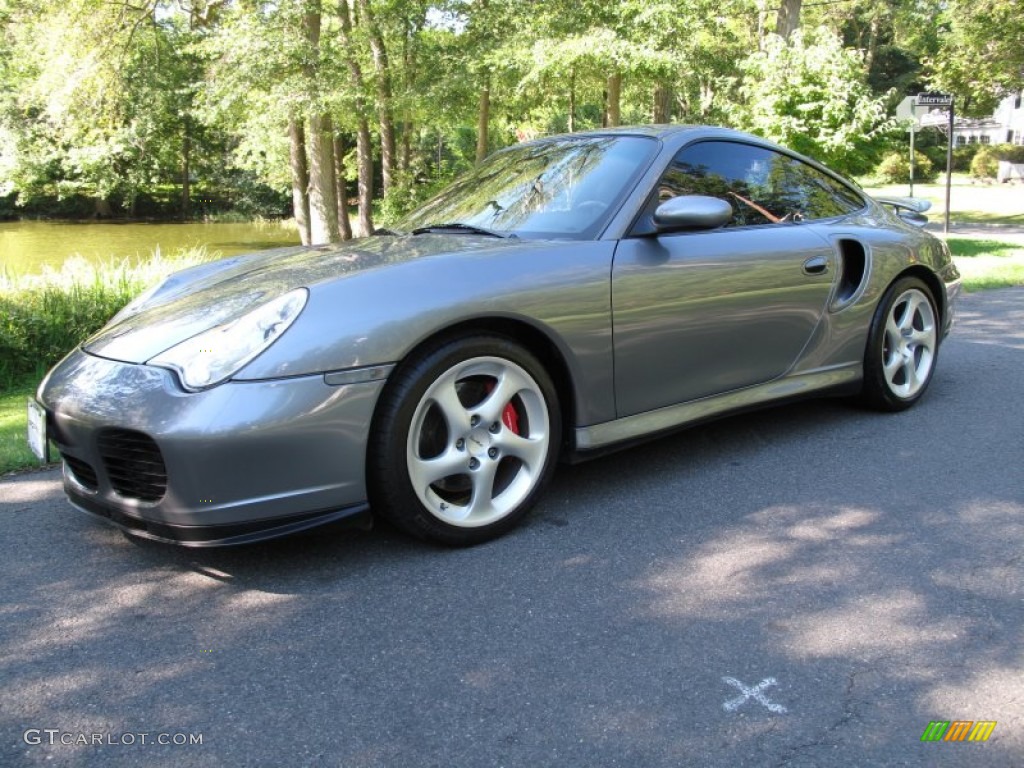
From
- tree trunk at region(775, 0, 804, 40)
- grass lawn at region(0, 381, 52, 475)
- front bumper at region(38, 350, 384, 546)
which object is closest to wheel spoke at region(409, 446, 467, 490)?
front bumper at region(38, 350, 384, 546)

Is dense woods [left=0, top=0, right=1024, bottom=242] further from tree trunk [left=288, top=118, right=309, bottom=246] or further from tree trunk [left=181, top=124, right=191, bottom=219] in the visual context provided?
tree trunk [left=181, top=124, right=191, bottom=219]

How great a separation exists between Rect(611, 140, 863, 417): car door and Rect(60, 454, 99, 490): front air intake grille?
1.83 metres

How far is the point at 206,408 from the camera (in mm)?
2594

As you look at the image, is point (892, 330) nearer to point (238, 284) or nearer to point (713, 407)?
point (713, 407)

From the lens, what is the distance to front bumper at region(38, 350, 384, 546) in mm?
2588

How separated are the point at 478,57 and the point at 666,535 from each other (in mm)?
14040

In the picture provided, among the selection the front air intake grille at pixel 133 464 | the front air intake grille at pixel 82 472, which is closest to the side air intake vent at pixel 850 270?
the front air intake grille at pixel 133 464

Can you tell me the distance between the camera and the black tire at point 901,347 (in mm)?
4457

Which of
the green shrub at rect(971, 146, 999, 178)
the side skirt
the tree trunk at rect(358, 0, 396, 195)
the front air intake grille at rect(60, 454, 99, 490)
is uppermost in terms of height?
the tree trunk at rect(358, 0, 396, 195)

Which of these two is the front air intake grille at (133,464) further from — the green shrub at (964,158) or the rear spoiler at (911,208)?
the green shrub at (964,158)

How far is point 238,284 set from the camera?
3.32 metres

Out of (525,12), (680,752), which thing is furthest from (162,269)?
(525,12)

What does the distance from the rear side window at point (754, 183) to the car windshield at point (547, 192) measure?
8.4 inches

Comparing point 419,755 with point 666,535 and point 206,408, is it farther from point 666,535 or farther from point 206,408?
point 666,535
